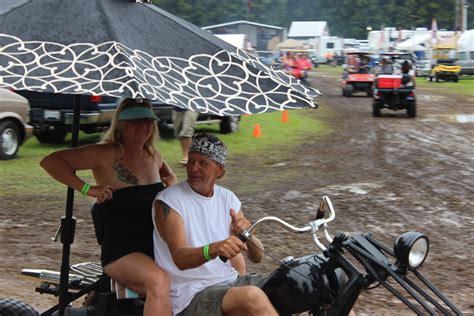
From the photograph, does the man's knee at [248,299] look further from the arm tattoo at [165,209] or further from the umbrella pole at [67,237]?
the umbrella pole at [67,237]

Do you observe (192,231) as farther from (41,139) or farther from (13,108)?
(41,139)

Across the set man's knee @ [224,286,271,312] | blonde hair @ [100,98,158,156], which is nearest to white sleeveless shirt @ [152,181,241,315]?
man's knee @ [224,286,271,312]

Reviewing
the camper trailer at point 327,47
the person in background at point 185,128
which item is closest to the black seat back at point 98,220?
the person in background at point 185,128

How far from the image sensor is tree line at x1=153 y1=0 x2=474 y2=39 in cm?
8862

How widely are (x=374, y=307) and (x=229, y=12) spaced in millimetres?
87512

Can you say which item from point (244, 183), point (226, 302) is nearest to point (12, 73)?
point (226, 302)

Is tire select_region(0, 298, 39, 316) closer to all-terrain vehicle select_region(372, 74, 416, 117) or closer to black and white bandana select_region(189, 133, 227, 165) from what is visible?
black and white bandana select_region(189, 133, 227, 165)

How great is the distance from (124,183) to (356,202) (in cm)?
726

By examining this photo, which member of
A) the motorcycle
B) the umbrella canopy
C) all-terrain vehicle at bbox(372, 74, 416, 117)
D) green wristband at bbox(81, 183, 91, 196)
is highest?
all-terrain vehicle at bbox(372, 74, 416, 117)

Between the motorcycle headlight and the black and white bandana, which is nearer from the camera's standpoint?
the motorcycle headlight

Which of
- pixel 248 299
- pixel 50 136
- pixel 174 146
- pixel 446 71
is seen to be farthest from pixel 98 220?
pixel 446 71

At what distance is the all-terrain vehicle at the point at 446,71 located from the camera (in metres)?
49.0

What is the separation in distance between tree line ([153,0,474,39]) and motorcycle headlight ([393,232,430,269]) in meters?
77.0

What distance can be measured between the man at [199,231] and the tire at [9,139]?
11045 mm
